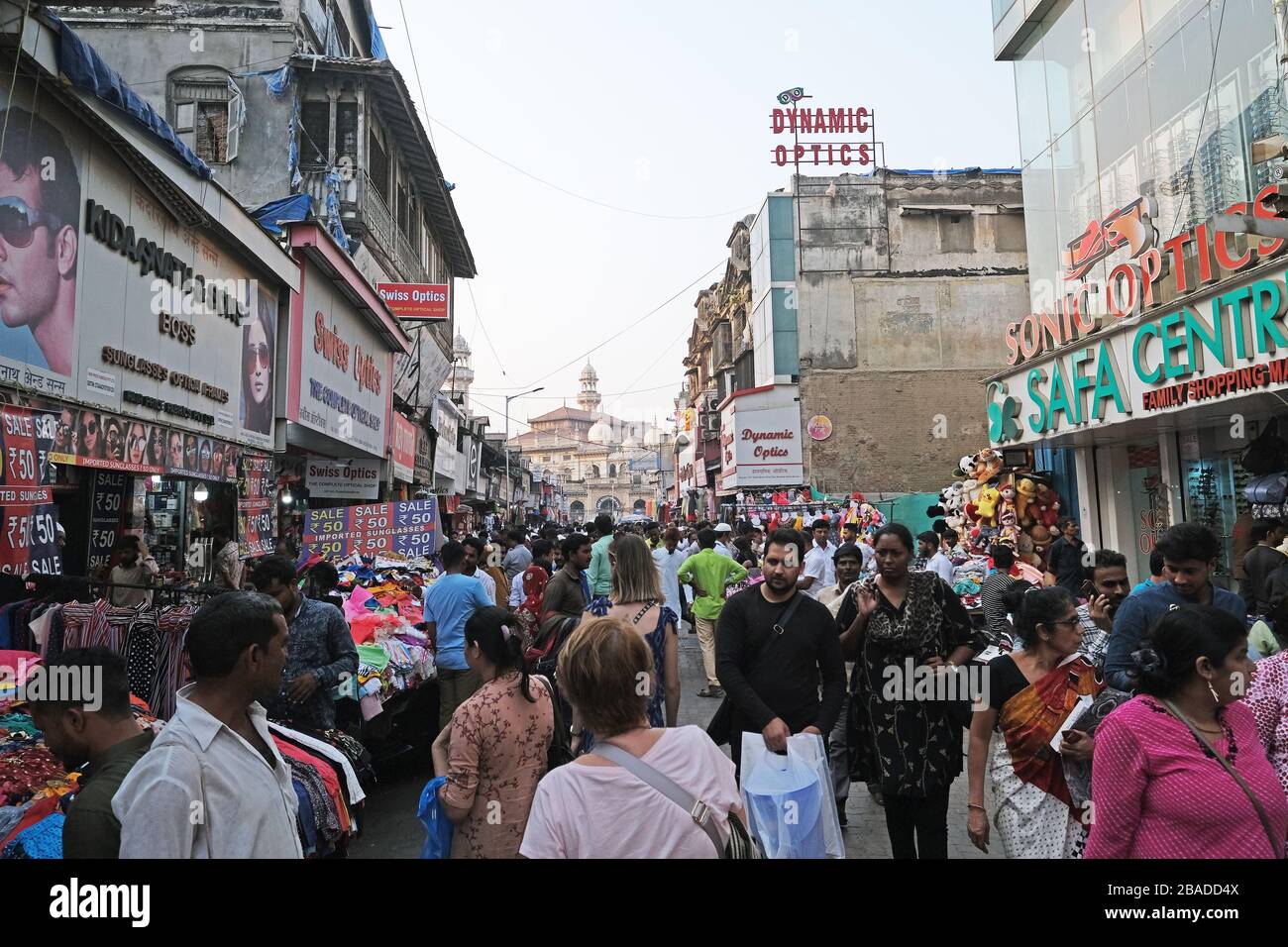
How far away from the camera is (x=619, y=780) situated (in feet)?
7.30

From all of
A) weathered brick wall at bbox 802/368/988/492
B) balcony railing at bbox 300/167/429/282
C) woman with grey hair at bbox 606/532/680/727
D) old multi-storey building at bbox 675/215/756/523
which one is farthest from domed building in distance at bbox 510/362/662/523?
woman with grey hair at bbox 606/532/680/727

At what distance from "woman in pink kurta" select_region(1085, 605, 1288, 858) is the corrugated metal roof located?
62.3ft

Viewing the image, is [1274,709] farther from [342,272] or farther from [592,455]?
[592,455]

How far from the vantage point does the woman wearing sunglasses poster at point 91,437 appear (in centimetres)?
713

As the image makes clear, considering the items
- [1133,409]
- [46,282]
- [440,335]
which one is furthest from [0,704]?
[440,335]

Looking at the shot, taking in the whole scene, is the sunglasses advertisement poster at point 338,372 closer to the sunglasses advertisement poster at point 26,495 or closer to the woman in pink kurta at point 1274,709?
the sunglasses advertisement poster at point 26,495

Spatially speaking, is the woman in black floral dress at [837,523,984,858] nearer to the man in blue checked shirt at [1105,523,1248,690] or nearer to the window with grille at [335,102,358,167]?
the man in blue checked shirt at [1105,523,1248,690]

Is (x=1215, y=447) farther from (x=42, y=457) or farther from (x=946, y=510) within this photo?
(x=42, y=457)

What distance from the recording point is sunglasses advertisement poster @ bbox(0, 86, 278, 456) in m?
6.82

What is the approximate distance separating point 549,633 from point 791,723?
7.53ft

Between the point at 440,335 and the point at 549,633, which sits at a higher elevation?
the point at 440,335

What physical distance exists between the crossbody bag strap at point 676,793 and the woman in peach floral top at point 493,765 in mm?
1194

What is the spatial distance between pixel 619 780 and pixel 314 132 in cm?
1921
